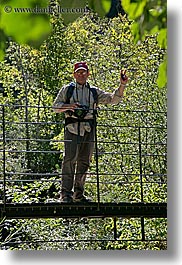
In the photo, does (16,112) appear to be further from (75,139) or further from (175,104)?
(175,104)

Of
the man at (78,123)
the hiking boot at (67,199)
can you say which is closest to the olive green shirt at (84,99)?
the man at (78,123)

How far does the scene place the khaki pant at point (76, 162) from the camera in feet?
9.14

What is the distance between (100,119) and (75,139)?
15 cm

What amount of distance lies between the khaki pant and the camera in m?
0.09

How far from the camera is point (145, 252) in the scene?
264 centimetres

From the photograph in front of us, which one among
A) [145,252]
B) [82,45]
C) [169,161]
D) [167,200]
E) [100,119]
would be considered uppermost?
[82,45]

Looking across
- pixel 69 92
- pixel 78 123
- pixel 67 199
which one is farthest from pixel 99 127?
pixel 67 199

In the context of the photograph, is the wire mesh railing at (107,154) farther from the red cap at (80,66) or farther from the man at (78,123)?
the red cap at (80,66)

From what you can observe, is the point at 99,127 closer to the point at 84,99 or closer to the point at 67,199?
the point at 84,99

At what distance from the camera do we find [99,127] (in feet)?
9.31

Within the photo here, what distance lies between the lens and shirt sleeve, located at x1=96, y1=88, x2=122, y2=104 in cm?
278

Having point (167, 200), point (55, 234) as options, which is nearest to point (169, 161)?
point (167, 200)

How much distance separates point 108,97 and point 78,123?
6.9 inches

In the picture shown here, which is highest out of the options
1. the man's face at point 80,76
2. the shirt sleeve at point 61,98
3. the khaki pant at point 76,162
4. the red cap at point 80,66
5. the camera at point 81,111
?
the red cap at point 80,66
